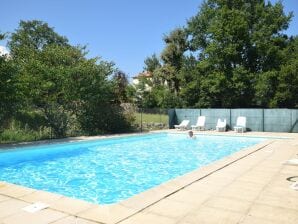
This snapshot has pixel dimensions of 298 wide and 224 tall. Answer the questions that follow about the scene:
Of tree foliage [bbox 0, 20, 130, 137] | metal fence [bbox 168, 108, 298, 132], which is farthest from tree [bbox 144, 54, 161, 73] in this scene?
tree foliage [bbox 0, 20, 130, 137]

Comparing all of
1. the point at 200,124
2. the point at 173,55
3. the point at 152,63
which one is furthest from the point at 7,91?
the point at 152,63

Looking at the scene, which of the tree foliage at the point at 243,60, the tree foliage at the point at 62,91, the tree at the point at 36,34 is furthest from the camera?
the tree at the point at 36,34

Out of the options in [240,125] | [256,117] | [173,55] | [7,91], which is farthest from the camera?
[173,55]

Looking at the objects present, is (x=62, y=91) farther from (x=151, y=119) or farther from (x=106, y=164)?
(x=151, y=119)

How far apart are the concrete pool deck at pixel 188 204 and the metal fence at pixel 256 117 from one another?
14035 mm

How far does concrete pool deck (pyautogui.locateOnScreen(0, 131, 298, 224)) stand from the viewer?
4184 millimetres

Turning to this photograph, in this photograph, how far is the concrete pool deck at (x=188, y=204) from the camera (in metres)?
4.18

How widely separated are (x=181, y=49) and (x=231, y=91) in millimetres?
10854

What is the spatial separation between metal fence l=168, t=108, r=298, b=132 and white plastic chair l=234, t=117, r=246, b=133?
2.24 ft

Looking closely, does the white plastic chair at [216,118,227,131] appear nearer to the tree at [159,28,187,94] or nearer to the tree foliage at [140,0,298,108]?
the tree foliage at [140,0,298,108]

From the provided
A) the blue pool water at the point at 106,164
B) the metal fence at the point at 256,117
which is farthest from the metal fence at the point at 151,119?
the blue pool water at the point at 106,164

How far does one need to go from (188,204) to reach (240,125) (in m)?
16.4

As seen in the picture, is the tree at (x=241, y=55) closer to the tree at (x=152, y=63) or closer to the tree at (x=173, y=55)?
the tree at (x=173, y=55)

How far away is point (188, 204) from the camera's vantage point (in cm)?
481
